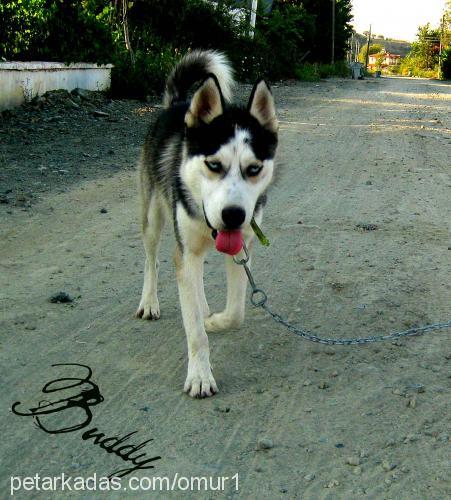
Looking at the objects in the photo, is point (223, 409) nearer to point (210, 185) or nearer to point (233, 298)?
point (233, 298)

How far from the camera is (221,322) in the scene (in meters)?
4.01

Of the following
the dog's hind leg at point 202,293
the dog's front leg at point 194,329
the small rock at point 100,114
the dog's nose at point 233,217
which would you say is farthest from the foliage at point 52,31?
the dog's nose at point 233,217

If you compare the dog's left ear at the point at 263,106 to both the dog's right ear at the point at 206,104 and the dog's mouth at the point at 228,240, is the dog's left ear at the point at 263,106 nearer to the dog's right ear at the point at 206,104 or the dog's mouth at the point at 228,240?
the dog's right ear at the point at 206,104

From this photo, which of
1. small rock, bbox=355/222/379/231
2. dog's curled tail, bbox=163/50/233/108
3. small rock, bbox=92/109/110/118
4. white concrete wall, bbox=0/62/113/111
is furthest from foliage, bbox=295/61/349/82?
dog's curled tail, bbox=163/50/233/108

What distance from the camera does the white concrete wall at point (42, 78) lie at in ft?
38.1

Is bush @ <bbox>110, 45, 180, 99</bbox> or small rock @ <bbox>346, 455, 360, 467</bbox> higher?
bush @ <bbox>110, 45, 180, 99</bbox>

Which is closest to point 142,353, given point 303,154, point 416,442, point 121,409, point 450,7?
point 121,409

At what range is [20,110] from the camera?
11.8m

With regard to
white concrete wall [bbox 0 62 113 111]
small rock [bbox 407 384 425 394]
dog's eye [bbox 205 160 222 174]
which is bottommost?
small rock [bbox 407 384 425 394]

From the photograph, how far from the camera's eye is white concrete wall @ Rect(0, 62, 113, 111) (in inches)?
457

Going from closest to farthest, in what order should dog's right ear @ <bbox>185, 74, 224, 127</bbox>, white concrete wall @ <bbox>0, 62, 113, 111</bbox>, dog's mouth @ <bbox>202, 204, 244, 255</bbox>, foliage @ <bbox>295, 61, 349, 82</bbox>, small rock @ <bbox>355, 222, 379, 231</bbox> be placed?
dog's mouth @ <bbox>202, 204, 244, 255</bbox> → dog's right ear @ <bbox>185, 74, 224, 127</bbox> → small rock @ <bbox>355, 222, 379, 231</bbox> → white concrete wall @ <bbox>0, 62, 113, 111</bbox> → foliage @ <bbox>295, 61, 349, 82</bbox>

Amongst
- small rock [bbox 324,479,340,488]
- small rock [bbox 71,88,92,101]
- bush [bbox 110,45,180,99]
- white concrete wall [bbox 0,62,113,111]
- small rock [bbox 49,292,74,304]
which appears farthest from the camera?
bush [bbox 110,45,180,99]
